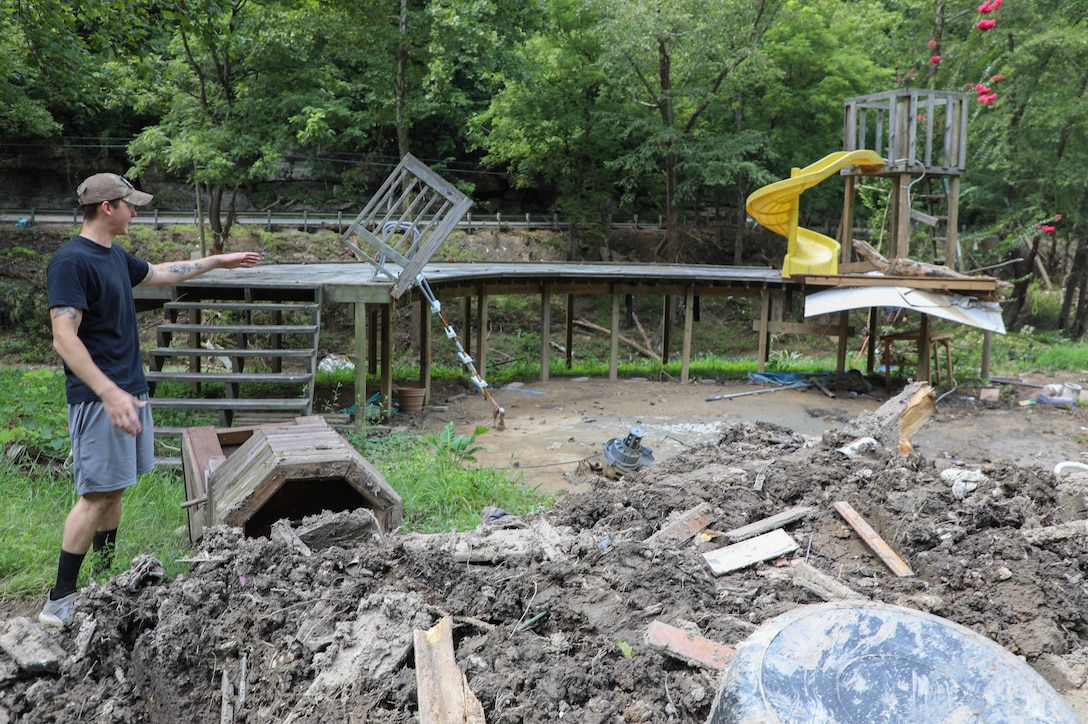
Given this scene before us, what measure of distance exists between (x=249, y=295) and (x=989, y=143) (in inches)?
763

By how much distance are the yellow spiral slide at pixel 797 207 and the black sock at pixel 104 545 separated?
36.6 feet

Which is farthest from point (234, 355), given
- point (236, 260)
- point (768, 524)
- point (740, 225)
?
point (740, 225)

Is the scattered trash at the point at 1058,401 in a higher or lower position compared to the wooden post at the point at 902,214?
lower

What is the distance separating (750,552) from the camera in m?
4.32

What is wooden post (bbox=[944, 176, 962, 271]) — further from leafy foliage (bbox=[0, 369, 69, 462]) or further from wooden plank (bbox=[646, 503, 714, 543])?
leafy foliage (bbox=[0, 369, 69, 462])

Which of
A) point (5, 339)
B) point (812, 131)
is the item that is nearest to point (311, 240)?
point (5, 339)

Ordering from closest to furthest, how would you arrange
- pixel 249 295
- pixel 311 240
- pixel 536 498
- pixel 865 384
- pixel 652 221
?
pixel 536 498 < pixel 249 295 < pixel 865 384 < pixel 311 240 < pixel 652 221

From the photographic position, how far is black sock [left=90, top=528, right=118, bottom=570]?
4.39 meters

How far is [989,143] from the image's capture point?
21.3m

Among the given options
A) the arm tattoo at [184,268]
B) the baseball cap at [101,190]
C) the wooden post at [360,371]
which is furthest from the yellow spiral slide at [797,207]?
the baseball cap at [101,190]

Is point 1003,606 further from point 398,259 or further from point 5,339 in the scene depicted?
point 5,339

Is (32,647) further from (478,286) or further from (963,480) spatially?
(478,286)

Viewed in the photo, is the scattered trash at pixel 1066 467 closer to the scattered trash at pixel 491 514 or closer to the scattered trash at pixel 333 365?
the scattered trash at pixel 491 514

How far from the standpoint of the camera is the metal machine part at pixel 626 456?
7.42 metres
